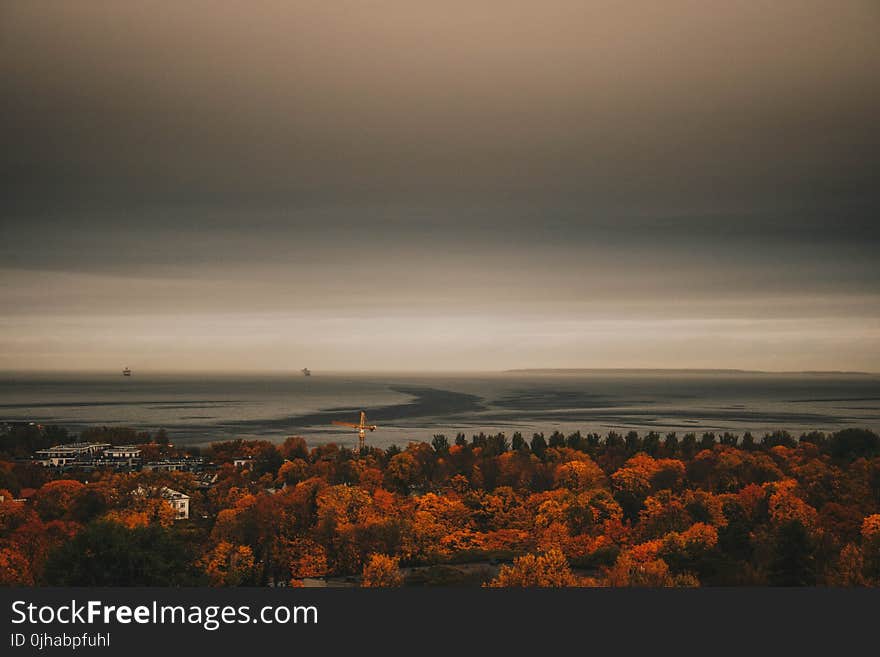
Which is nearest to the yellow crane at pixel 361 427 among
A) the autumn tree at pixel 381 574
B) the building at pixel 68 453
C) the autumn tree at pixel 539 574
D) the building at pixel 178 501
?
the building at pixel 68 453

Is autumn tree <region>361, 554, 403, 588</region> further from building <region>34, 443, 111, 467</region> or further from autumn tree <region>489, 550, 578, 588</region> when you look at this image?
building <region>34, 443, 111, 467</region>

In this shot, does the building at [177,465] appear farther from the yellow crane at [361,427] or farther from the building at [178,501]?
the yellow crane at [361,427]

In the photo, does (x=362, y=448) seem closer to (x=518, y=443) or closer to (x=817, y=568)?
(x=518, y=443)

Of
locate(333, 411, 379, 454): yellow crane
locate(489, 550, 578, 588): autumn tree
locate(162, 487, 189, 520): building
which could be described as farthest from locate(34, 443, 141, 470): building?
locate(489, 550, 578, 588): autumn tree

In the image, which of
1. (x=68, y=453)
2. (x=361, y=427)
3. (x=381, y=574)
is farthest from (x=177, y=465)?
(x=381, y=574)

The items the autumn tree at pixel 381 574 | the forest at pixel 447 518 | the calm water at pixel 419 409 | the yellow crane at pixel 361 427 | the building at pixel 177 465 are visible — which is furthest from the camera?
the yellow crane at pixel 361 427

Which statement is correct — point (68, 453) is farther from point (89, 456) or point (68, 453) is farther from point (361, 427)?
point (361, 427)
